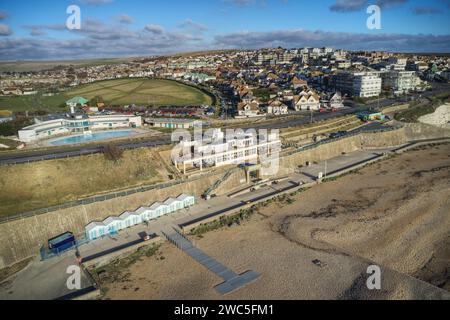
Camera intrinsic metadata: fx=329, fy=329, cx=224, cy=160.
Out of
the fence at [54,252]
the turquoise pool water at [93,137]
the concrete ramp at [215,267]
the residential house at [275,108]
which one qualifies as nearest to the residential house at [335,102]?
the residential house at [275,108]

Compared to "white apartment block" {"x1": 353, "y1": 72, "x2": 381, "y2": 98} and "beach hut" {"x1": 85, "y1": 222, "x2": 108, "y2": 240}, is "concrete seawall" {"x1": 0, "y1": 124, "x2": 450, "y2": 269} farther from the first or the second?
"white apartment block" {"x1": 353, "y1": 72, "x2": 381, "y2": 98}

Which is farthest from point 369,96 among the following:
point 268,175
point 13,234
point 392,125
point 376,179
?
point 13,234

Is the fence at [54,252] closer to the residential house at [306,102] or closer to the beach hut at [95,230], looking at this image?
the beach hut at [95,230]

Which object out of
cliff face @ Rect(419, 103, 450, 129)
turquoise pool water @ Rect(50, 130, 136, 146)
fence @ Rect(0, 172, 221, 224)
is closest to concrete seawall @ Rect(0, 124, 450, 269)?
fence @ Rect(0, 172, 221, 224)

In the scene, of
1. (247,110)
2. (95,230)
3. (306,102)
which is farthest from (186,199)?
(306,102)

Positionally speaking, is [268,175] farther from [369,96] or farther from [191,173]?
[369,96]
